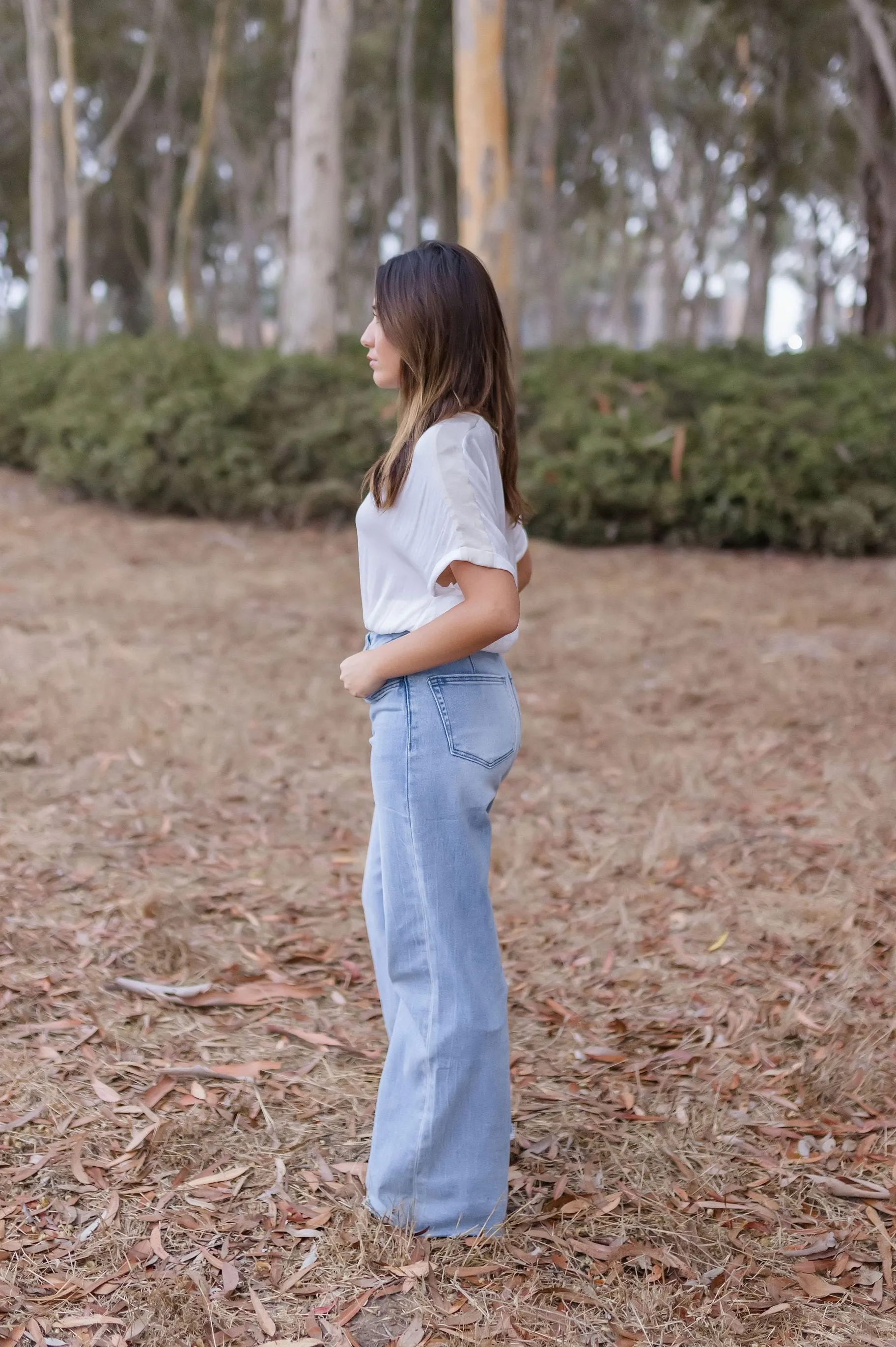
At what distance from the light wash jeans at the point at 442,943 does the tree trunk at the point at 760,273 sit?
68.8ft

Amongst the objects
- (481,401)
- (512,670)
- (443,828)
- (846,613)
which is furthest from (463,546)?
(846,613)

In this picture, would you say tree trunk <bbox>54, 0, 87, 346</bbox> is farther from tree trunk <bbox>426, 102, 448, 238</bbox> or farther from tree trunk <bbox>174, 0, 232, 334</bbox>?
tree trunk <bbox>426, 102, 448, 238</bbox>

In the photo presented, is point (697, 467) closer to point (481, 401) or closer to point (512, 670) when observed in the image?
point (512, 670)

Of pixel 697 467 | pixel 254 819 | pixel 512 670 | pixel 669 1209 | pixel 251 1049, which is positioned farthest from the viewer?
pixel 697 467

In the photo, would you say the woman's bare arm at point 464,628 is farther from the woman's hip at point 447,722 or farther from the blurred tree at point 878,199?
the blurred tree at point 878,199

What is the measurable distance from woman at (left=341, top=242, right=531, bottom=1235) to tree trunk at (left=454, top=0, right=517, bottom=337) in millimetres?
7287

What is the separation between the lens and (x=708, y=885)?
180 inches

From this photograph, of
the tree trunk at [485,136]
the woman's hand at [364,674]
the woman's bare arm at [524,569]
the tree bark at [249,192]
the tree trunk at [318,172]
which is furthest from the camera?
the tree bark at [249,192]

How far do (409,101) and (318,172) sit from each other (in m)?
11.2

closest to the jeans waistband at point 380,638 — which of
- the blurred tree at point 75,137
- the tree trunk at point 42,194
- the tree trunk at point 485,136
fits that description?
the tree trunk at point 485,136

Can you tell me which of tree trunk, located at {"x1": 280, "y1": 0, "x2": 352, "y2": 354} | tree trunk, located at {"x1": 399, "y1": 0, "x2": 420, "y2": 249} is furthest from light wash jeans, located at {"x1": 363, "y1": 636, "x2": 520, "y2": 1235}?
tree trunk, located at {"x1": 399, "y1": 0, "x2": 420, "y2": 249}

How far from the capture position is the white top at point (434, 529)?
2166mm

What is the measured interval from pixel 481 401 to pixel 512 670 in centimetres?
511

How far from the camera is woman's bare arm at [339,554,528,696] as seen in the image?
2180 millimetres
